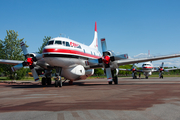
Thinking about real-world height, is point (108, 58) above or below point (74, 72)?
above

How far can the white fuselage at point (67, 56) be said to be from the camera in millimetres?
18222

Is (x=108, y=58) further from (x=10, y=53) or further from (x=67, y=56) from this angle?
(x=10, y=53)

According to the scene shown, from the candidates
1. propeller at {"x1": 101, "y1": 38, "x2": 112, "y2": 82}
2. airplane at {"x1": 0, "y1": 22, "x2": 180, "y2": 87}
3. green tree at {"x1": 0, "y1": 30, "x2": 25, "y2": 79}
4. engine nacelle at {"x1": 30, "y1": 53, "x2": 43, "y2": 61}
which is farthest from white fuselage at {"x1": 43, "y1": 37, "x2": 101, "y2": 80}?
green tree at {"x1": 0, "y1": 30, "x2": 25, "y2": 79}

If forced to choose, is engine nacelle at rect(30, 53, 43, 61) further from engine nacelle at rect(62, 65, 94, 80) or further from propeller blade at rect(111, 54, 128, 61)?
propeller blade at rect(111, 54, 128, 61)

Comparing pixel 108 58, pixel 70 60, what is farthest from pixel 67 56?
pixel 108 58

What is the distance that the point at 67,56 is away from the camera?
63.0 feet

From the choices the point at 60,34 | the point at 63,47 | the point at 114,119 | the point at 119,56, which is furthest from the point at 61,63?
the point at 114,119

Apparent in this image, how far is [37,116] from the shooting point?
5707 millimetres

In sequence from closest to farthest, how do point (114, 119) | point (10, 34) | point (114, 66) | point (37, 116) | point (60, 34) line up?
point (114, 119) → point (37, 116) → point (60, 34) → point (114, 66) → point (10, 34)

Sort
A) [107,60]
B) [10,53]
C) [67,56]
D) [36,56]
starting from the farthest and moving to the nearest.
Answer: [10,53]
[36,56]
[107,60]
[67,56]

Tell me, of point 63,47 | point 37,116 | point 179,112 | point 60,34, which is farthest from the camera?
point 60,34

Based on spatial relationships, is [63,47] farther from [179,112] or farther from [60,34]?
[179,112]

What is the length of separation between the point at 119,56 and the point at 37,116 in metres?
16.2

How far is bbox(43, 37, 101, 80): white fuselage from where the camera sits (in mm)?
18222
